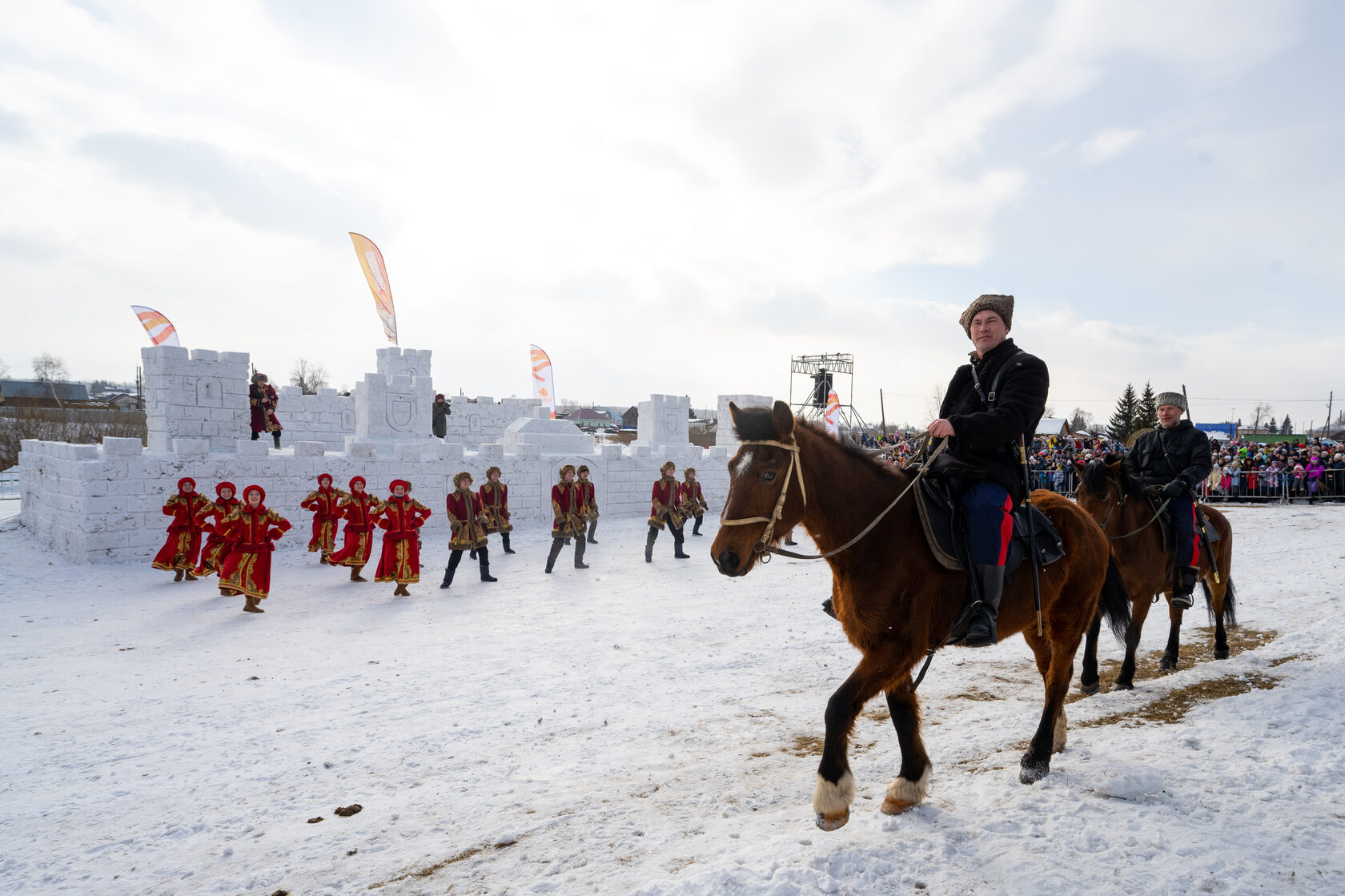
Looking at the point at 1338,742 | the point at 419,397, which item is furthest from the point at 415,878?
the point at 419,397

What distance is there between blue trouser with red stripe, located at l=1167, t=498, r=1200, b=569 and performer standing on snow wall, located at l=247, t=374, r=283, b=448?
698 inches

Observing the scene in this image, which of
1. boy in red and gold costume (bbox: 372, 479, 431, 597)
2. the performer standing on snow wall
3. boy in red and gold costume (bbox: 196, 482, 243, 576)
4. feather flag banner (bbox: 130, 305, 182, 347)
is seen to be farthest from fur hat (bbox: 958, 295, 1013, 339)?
feather flag banner (bbox: 130, 305, 182, 347)

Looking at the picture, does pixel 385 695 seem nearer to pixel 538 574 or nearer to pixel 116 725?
pixel 116 725

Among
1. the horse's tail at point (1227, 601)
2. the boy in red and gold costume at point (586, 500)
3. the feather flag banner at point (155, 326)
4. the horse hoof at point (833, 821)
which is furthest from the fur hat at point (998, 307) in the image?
the feather flag banner at point (155, 326)

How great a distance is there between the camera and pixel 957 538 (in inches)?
128

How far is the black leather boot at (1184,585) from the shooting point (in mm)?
5875

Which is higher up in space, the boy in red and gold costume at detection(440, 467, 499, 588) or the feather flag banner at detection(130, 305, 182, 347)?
the feather flag banner at detection(130, 305, 182, 347)

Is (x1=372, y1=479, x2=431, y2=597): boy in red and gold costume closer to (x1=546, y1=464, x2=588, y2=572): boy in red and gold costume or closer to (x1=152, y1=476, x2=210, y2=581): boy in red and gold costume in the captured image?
(x1=546, y1=464, x2=588, y2=572): boy in red and gold costume

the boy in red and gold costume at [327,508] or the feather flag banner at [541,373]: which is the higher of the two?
the feather flag banner at [541,373]

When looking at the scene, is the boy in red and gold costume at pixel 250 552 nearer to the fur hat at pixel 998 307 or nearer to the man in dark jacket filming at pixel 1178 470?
the fur hat at pixel 998 307

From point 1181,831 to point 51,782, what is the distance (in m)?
5.93

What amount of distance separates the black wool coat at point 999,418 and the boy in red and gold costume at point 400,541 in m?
8.12

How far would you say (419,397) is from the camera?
52.1ft

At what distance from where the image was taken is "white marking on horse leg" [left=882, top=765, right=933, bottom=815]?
314 centimetres
